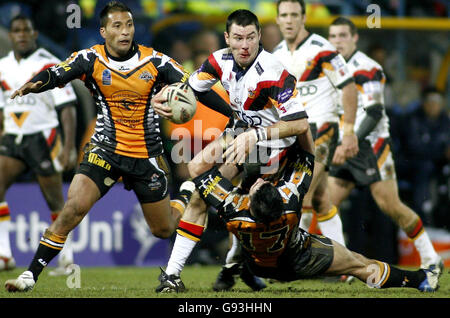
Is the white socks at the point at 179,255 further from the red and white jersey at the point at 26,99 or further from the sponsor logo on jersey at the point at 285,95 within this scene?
the red and white jersey at the point at 26,99

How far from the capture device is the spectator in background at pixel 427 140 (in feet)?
40.4

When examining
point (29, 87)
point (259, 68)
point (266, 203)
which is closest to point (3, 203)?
point (29, 87)

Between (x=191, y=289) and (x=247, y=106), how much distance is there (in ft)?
5.53

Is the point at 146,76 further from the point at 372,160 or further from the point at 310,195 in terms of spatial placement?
the point at 372,160

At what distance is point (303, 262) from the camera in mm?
6395

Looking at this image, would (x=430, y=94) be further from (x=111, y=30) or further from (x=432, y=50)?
(x=111, y=30)

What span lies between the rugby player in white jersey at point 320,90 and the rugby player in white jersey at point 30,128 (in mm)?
2712

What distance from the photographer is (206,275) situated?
9.23 metres

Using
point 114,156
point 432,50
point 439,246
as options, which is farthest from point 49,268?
point 432,50

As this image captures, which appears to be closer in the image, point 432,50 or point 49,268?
point 49,268

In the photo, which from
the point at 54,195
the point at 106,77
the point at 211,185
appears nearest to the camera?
the point at 211,185

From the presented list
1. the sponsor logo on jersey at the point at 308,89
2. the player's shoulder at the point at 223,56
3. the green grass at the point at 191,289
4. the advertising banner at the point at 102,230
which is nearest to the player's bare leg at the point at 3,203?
the green grass at the point at 191,289

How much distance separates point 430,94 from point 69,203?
703 centimetres

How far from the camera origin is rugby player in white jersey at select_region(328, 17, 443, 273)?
8.91 m
